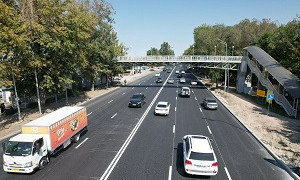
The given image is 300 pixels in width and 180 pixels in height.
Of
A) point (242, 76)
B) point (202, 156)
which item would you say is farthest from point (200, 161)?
point (242, 76)

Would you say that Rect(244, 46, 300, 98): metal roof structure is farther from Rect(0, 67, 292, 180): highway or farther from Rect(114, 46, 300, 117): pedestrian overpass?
Rect(0, 67, 292, 180): highway

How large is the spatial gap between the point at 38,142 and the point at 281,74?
35314 millimetres

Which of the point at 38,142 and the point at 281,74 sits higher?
A: the point at 281,74

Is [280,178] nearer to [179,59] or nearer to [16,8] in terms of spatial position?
[16,8]

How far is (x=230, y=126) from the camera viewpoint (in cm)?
2377

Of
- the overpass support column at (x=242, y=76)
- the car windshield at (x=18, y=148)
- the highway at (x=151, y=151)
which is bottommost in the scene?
the highway at (x=151, y=151)

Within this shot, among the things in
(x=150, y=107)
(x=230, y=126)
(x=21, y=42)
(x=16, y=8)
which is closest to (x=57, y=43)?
(x=21, y=42)

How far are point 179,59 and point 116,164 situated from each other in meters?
42.1

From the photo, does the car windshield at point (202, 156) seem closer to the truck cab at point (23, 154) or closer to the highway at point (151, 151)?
the highway at point (151, 151)

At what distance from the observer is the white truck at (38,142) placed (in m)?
13.0

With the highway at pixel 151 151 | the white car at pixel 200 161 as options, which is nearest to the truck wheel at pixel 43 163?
the highway at pixel 151 151

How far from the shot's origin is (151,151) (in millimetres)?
16875

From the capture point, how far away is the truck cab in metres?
12.9

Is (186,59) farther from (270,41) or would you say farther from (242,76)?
(270,41)
